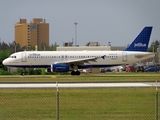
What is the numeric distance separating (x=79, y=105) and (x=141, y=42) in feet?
145

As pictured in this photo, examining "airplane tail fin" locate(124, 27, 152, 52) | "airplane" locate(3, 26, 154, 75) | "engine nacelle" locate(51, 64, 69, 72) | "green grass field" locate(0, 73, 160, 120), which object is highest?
"airplane tail fin" locate(124, 27, 152, 52)

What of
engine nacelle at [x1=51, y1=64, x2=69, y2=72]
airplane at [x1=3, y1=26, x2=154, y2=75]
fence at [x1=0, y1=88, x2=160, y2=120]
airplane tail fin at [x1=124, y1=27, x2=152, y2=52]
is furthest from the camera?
airplane tail fin at [x1=124, y1=27, x2=152, y2=52]

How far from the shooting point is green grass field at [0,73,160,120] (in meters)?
18.0

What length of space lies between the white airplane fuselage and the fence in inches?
1288

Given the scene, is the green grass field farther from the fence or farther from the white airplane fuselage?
the white airplane fuselage

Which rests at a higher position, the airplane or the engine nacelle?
the airplane

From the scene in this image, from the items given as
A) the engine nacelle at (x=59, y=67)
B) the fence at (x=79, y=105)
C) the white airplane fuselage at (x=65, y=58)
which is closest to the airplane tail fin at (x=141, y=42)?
the white airplane fuselage at (x=65, y=58)

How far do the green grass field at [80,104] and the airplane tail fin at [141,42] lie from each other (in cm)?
3611

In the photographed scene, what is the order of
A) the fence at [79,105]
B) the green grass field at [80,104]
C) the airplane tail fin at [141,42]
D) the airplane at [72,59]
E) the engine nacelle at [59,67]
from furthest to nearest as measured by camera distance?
the airplane tail fin at [141,42], the airplane at [72,59], the engine nacelle at [59,67], the green grass field at [80,104], the fence at [79,105]

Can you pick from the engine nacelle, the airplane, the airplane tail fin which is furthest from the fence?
the airplane tail fin

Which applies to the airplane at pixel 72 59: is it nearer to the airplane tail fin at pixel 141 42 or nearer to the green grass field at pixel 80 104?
the airplane tail fin at pixel 141 42

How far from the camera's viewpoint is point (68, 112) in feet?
62.2

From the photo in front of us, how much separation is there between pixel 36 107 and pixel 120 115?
3.95 m

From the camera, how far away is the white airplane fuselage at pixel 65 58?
60.6 meters
